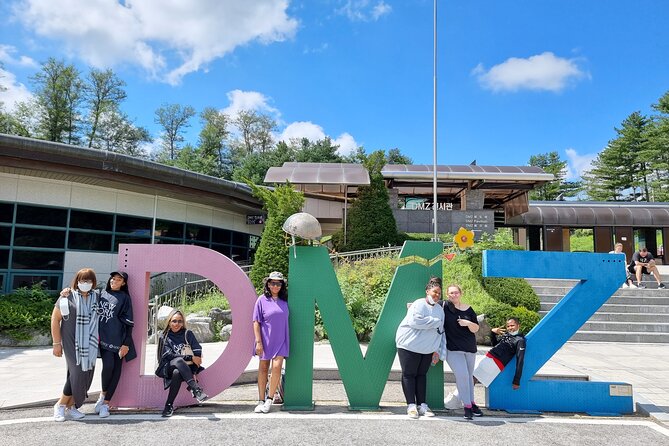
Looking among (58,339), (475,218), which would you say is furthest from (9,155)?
(475,218)

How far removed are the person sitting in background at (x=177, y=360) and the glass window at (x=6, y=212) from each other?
9094 mm

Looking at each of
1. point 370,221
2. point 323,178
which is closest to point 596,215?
point 370,221

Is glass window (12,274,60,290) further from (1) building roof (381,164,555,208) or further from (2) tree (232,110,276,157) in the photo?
(2) tree (232,110,276,157)

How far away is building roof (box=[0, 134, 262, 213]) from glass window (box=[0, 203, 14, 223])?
0.90m

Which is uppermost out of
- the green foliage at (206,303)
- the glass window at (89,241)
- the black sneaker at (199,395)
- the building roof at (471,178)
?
the building roof at (471,178)

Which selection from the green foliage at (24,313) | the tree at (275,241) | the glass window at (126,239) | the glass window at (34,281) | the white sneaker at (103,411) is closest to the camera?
the white sneaker at (103,411)

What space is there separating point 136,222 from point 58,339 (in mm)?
9481

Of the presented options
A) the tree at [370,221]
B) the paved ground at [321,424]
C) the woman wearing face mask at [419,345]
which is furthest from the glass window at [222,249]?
the woman wearing face mask at [419,345]

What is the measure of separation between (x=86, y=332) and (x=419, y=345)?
372cm

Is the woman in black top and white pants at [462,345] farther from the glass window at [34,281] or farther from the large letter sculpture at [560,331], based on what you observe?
the glass window at [34,281]

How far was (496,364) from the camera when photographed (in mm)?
4988

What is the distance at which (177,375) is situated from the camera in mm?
4617

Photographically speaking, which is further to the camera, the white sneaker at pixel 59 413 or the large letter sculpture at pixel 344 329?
the large letter sculpture at pixel 344 329

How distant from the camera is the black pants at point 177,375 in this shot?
462cm
